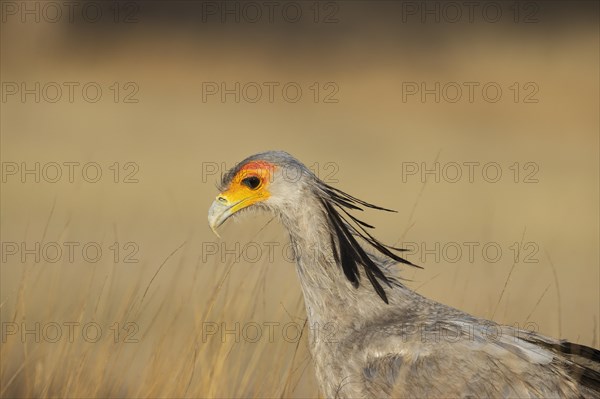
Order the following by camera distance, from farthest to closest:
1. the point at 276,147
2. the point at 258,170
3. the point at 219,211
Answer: the point at 276,147 < the point at 219,211 < the point at 258,170

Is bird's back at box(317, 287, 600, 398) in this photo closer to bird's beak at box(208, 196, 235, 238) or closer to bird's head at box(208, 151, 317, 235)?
bird's head at box(208, 151, 317, 235)

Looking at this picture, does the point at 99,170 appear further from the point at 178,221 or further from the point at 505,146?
the point at 505,146

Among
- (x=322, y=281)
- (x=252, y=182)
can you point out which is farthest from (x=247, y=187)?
(x=322, y=281)

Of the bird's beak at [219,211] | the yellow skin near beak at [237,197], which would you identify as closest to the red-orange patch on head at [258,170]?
the yellow skin near beak at [237,197]

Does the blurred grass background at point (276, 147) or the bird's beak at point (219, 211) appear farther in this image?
the blurred grass background at point (276, 147)

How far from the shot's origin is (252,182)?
427 cm

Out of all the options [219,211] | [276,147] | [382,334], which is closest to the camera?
[382,334]

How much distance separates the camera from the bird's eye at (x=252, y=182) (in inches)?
167

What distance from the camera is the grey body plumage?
145 inches

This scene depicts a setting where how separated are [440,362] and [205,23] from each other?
56.3 feet

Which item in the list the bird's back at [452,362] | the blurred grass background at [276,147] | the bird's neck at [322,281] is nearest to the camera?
the bird's back at [452,362]

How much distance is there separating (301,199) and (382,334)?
67cm

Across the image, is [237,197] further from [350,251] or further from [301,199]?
[350,251]

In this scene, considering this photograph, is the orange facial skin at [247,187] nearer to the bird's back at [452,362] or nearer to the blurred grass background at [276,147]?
the blurred grass background at [276,147]
